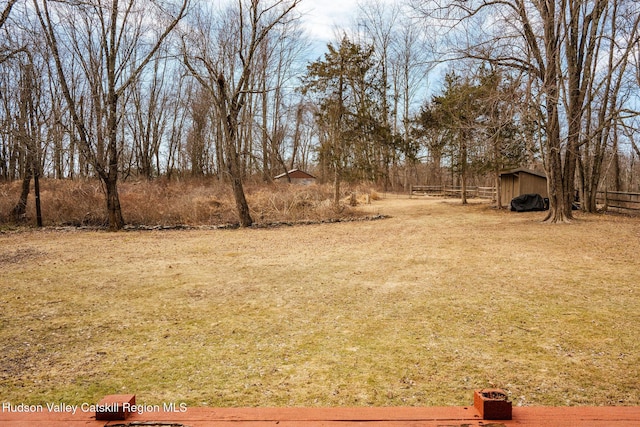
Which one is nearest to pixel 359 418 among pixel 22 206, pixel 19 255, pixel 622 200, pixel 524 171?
pixel 19 255

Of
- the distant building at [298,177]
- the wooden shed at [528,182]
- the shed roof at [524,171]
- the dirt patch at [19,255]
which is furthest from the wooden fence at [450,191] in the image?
the dirt patch at [19,255]

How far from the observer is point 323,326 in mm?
4660

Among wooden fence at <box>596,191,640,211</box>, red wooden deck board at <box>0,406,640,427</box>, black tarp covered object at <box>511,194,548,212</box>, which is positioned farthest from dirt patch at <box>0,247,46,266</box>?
wooden fence at <box>596,191,640,211</box>

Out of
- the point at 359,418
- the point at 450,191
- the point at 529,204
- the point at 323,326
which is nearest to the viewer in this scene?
the point at 359,418

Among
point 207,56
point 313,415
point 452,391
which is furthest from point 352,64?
point 313,415

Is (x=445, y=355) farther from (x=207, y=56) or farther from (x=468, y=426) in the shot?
(x=207, y=56)

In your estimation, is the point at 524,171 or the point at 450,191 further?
the point at 450,191

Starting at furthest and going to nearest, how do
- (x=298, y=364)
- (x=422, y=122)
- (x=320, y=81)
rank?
1. (x=422, y=122)
2. (x=320, y=81)
3. (x=298, y=364)

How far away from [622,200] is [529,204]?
405 centimetres

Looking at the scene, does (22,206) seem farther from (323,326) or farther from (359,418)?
(359,418)

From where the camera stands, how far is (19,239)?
40.1ft

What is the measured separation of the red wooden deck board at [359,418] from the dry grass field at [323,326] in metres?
1.73

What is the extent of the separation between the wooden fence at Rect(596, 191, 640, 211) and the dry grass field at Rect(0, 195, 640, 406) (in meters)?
12.6

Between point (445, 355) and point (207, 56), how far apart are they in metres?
14.5
